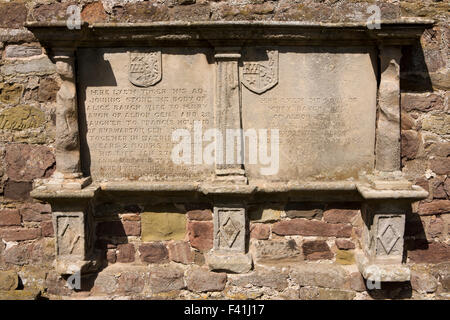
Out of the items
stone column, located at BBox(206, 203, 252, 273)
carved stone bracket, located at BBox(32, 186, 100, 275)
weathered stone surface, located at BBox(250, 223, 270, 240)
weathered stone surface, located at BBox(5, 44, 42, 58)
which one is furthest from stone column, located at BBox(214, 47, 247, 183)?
weathered stone surface, located at BBox(5, 44, 42, 58)

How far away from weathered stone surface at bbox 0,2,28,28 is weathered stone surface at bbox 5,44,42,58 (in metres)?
0.17

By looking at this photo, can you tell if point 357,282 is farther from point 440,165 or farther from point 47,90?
point 47,90

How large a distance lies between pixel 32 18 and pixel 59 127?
0.90 m

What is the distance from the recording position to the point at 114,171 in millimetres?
3111

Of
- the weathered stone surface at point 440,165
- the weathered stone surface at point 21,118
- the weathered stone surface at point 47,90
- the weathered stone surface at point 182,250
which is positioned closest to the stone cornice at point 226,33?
the weathered stone surface at point 47,90

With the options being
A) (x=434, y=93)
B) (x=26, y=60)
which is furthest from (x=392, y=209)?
(x=26, y=60)

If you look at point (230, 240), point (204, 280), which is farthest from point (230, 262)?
point (204, 280)

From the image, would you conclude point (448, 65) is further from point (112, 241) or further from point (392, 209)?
point (112, 241)

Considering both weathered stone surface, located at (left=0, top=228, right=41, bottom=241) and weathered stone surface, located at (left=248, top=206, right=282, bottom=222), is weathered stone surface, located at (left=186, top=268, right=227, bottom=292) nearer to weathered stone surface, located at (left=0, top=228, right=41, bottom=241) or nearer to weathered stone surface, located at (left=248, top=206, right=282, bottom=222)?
weathered stone surface, located at (left=248, top=206, right=282, bottom=222)

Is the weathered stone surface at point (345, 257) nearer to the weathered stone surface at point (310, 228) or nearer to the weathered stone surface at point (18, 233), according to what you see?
the weathered stone surface at point (310, 228)

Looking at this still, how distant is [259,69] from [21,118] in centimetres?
198

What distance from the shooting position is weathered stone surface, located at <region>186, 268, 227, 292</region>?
10.2 feet

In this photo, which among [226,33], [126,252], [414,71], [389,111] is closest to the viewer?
[226,33]

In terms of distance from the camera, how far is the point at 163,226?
3.17m
